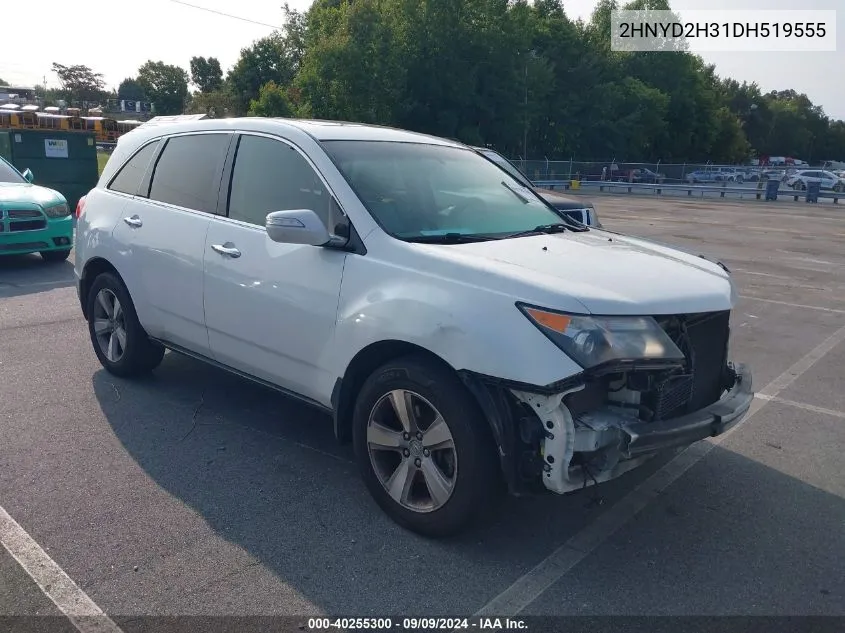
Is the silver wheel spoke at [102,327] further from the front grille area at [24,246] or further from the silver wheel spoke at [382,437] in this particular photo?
the front grille area at [24,246]

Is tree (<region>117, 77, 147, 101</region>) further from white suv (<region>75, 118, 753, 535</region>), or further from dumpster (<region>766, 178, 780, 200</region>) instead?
white suv (<region>75, 118, 753, 535</region>)

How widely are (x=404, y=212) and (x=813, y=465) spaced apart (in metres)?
2.87

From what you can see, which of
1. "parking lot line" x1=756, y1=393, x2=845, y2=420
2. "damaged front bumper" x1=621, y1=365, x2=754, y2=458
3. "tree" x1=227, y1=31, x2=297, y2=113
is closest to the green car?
"parking lot line" x1=756, y1=393, x2=845, y2=420

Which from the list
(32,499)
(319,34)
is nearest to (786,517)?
(32,499)

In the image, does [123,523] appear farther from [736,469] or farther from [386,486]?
[736,469]

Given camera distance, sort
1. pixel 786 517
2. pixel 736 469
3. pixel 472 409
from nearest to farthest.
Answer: pixel 472 409 < pixel 786 517 < pixel 736 469

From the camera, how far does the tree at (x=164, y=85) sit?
113 m

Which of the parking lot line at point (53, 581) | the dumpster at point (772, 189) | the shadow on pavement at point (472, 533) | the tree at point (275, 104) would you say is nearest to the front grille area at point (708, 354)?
the shadow on pavement at point (472, 533)

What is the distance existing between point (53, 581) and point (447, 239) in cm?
230

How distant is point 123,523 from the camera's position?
3539 mm

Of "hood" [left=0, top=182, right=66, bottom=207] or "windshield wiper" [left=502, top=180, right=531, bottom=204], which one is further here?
"hood" [left=0, top=182, right=66, bottom=207]

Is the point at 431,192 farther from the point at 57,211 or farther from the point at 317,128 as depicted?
the point at 57,211

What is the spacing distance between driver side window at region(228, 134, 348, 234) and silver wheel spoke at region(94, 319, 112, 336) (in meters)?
1.73

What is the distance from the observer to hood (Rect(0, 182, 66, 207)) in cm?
1009
